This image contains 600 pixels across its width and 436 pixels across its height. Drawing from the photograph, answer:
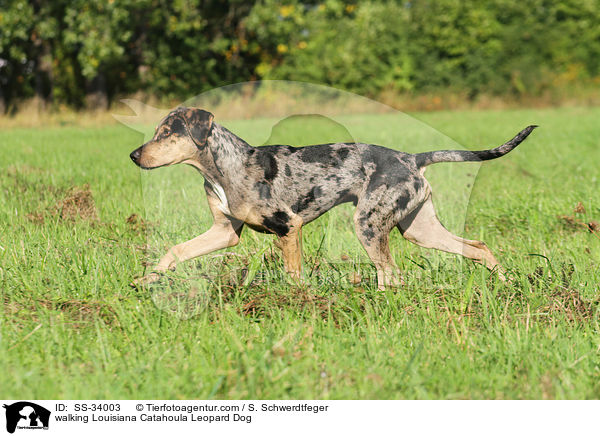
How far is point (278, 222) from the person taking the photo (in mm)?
3678

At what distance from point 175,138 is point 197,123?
154 millimetres

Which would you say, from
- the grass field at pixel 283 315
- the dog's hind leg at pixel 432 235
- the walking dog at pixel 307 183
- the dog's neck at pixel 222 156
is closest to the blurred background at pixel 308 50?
the grass field at pixel 283 315

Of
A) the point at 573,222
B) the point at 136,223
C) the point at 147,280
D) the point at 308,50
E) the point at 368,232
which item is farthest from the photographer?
the point at 308,50

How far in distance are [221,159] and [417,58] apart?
33.0m

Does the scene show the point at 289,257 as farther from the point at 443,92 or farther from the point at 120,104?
the point at 443,92

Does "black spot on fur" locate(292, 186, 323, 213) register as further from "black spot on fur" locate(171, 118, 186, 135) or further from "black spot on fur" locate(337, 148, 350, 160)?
"black spot on fur" locate(171, 118, 186, 135)

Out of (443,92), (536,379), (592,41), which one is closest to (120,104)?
(536,379)

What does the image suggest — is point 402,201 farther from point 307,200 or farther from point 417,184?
point 307,200

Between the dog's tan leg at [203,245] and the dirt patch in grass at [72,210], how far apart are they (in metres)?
2.12

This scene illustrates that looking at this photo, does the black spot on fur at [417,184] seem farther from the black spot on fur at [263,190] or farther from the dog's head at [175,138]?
the dog's head at [175,138]

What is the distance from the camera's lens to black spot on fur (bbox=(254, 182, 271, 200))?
365 cm

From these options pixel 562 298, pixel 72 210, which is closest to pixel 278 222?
pixel 562 298

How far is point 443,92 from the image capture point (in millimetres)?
34219
